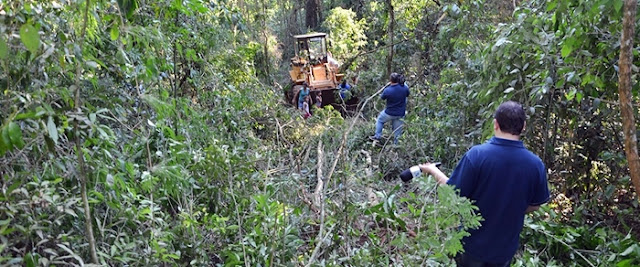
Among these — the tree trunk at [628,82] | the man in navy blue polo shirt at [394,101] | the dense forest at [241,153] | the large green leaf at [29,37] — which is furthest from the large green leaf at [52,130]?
the man in navy blue polo shirt at [394,101]

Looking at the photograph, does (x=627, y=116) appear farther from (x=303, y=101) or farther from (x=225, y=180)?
(x=303, y=101)

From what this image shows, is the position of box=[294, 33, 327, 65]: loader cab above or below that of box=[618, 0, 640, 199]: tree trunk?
below

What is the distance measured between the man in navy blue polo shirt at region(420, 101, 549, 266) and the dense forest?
26 cm

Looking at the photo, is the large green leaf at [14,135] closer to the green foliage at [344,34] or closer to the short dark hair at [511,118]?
the short dark hair at [511,118]

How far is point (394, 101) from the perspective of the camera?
8.57 m

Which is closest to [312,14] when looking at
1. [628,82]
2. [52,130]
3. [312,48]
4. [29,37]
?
[312,48]

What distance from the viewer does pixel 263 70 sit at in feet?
46.7

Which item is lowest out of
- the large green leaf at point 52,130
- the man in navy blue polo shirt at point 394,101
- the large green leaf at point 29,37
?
the man in navy blue polo shirt at point 394,101

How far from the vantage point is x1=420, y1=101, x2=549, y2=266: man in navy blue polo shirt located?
2908mm

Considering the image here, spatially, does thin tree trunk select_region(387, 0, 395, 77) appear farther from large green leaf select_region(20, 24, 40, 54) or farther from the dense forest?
large green leaf select_region(20, 24, 40, 54)

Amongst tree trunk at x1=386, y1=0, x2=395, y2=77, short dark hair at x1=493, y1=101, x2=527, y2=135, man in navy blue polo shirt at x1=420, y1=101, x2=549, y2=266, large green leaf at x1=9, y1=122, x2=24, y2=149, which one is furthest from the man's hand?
tree trunk at x1=386, y1=0, x2=395, y2=77

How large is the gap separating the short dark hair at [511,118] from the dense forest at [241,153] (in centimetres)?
57

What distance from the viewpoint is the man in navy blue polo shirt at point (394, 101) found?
848 cm

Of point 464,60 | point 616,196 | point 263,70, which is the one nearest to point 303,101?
point 263,70
